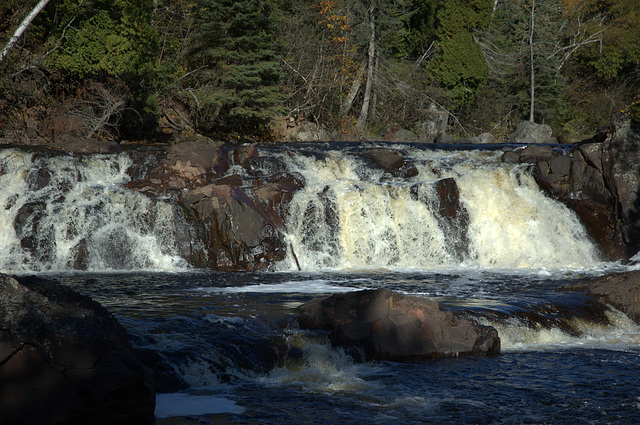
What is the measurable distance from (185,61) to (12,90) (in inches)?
352

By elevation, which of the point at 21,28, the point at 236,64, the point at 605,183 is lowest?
the point at 605,183

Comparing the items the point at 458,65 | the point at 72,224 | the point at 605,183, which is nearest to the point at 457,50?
the point at 458,65

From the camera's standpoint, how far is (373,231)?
593 inches

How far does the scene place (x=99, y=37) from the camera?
20719 millimetres

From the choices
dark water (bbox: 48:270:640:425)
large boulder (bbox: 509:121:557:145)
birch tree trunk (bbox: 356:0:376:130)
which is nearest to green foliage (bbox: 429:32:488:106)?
birch tree trunk (bbox: 356:0:376:130)

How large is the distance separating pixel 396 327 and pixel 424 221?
832cm

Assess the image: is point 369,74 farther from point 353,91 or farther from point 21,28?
point 21,28

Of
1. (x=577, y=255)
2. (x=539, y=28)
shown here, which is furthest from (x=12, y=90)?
(x=539, y=28)

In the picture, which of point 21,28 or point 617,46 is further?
point 617,46

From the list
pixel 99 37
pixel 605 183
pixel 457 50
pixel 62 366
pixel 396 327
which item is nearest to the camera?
pixel 62 366

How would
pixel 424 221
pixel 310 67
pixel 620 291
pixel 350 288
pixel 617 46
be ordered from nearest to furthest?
pixel 620 291 → pixel 350 288 → pixel 424 221 → pixel 310 67 → pixel 617 46

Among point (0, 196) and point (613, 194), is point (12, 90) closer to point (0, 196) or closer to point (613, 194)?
point (0, 196)

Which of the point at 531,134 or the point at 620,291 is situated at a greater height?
the point at 531,134

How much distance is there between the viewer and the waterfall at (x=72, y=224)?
524 inches
